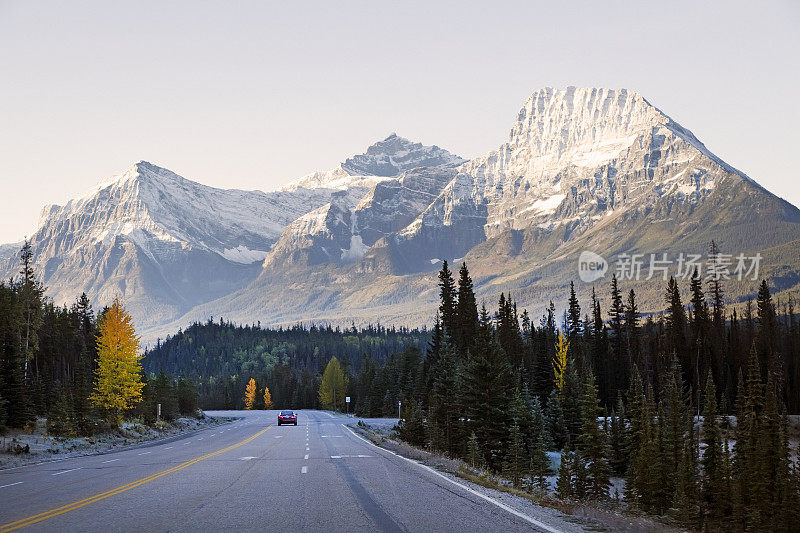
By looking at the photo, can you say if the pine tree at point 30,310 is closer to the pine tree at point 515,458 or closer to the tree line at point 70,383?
the tree line at point 70,383

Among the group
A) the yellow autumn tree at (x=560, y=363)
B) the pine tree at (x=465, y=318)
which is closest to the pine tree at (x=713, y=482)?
the yellow autumn tree at (x=560, y=363)

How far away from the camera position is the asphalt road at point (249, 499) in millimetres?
13477

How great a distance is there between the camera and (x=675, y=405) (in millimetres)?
56656

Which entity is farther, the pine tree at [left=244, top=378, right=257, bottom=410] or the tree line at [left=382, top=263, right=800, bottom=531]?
the pine tree at [left=244, top=378, right=257, bottom=410]

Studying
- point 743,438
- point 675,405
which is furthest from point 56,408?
point 743,438

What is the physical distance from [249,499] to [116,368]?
44257 mm

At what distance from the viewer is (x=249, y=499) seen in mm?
16703

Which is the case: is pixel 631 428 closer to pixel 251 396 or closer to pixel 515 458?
pixel 515 458

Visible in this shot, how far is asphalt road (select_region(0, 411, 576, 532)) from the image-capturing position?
1348cm

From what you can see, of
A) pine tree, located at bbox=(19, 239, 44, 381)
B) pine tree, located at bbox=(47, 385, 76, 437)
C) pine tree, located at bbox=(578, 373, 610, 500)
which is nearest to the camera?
pine tree, located at bbox=(47, 385, 76, 437)

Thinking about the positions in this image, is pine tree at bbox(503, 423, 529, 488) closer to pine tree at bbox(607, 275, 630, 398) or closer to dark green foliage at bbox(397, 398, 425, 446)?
dark green foliage at bbox(397, 398, 425, 446)

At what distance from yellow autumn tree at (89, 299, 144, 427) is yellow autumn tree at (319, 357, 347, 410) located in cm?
9622

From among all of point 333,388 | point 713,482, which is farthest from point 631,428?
point 333,388

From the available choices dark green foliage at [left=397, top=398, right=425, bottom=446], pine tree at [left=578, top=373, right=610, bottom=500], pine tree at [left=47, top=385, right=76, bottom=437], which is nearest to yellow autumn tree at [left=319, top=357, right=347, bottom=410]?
dark green foliage at [left=397, top=398, right=425, bottom=446]
